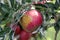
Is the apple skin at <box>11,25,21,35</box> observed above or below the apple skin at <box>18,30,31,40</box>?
above

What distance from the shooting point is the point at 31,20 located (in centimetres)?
72

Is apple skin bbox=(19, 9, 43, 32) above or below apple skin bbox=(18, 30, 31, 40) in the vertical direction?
above

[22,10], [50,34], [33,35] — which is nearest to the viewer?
[22,10]

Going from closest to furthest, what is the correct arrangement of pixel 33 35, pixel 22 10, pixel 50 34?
1. pixel 22 10
2. pixel 33 35
3. pixel 50 34

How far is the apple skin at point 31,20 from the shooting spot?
698 millimetres

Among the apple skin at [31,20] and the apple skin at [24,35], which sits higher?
the apple skin at [31,20]

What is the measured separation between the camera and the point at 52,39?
1.14m

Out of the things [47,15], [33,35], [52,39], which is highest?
[47,15]

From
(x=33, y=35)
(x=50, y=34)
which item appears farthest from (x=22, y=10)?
(x=50, y=34)

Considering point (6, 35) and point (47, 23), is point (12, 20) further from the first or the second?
point (47, 23)

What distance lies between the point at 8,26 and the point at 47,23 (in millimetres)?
178

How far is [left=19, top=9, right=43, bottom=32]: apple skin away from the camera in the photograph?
698 mm

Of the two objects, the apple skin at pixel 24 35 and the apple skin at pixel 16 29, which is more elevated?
the apple skin at pixel 16 29

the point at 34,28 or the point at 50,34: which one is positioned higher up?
the point at 34,28
